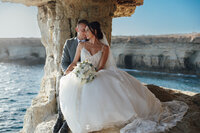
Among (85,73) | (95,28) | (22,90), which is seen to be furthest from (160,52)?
(85,73)

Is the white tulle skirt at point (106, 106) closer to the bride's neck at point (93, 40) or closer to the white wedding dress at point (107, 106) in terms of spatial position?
the white wedding dress at point (107, 106)

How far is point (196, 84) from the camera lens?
1487cm

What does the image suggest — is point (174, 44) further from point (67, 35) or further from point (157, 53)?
point (67, 35)

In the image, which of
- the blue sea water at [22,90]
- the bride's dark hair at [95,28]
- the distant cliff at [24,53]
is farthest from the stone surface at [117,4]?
the distant cliff at [24,53]

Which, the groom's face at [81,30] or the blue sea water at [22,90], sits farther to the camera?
the blue sea water at [22,90]

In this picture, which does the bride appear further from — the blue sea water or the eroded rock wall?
the blue sea water

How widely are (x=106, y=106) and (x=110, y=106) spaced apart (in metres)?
0.05

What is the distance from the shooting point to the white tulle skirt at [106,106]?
2.39 meters

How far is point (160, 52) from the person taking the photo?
753 inches

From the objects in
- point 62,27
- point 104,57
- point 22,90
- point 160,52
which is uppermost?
point 62,27

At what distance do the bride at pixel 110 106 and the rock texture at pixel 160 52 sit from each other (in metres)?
16.2

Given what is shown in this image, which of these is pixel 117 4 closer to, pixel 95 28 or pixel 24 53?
pixel 95 28

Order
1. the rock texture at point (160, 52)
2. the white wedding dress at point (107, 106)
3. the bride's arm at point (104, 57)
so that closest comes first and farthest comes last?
the white wedding dress at point (107, 106), the bride's arm at point (104, 57), the rock texture at point (160, 52)

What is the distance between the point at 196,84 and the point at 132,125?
14.5 meters
